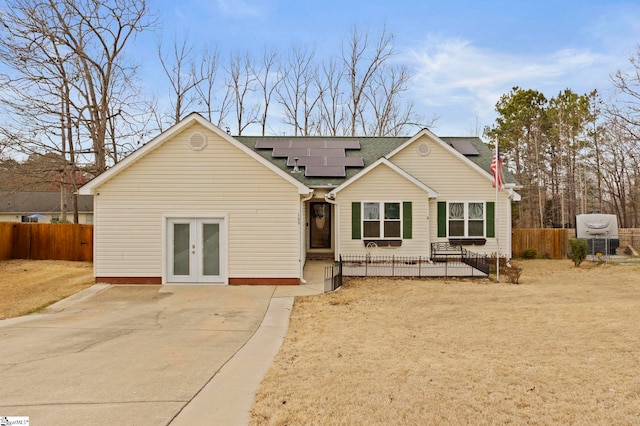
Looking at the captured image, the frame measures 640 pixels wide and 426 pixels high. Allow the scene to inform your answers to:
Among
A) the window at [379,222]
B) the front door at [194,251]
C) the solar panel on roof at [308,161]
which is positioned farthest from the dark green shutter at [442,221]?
the front door at [194,251]

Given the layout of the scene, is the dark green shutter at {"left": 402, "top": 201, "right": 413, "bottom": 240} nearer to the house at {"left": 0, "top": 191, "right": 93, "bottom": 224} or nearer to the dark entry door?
the dark entry door

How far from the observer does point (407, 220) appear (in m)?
15.6

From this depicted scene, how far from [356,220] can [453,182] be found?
15.4 ft

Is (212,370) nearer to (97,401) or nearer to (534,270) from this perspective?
(97,401)

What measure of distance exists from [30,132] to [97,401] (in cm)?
2088

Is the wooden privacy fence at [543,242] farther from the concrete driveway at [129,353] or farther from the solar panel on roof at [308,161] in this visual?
the concrete driveway at [129,353]

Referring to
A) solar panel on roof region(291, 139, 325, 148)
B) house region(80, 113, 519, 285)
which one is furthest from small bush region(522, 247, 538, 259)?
house region(80, 113, 519, 285)

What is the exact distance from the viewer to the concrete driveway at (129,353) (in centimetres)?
398

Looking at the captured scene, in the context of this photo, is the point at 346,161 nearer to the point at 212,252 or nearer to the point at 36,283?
the point at 212,252

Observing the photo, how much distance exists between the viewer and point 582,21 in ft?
58.9

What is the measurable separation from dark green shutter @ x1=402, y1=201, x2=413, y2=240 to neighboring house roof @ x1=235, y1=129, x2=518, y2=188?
7.94 ft

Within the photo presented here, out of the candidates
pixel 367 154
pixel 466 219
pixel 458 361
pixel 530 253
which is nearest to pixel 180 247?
pixel 458 361

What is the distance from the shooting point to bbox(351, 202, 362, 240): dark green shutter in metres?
15.7

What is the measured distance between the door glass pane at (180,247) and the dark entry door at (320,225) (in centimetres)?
696
